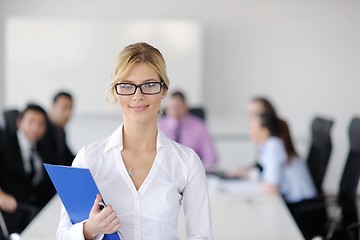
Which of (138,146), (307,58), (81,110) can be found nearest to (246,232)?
(138,146)

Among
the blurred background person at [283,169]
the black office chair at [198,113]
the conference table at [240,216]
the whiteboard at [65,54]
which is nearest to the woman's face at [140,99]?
the conference table at [240,216]

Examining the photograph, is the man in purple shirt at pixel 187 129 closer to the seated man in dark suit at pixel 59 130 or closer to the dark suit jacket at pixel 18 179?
the seated man in dark suit at pixel 59 130

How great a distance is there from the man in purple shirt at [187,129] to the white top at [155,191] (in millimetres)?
4134

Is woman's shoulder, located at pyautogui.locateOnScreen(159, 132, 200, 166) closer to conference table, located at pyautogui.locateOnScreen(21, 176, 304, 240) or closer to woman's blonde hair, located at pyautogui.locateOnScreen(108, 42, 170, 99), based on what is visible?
woman's blonde hair, located at pyautogui.locateOnScreen(108, 42, 170, 99)

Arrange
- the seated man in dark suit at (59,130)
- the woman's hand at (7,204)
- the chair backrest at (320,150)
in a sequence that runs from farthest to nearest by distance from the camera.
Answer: the chair backrest at (320,150) → the seated man in dark suit at (59,130) → the woman's hand at (7,204)

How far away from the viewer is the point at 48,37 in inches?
295

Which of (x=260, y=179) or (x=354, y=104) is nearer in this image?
(x=260, y=179)

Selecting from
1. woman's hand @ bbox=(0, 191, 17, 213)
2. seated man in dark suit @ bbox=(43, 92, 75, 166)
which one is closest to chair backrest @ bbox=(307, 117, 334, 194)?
seated man in dark suit @ bbox=(43, 92, 75, 166)

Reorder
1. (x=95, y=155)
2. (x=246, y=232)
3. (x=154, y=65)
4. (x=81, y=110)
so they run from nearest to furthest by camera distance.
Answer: (x=154, y=65) → (x=95, y=155) → (x=246, y=232) → (x=81, y=110)

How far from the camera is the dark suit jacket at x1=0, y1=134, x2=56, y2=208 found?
14.7 feet

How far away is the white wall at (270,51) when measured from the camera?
7.89 m

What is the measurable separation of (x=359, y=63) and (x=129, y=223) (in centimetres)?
683

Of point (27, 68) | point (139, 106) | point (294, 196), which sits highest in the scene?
point (139, 106)

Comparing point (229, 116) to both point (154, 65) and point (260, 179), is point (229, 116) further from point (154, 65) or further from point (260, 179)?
point (154, 65)
